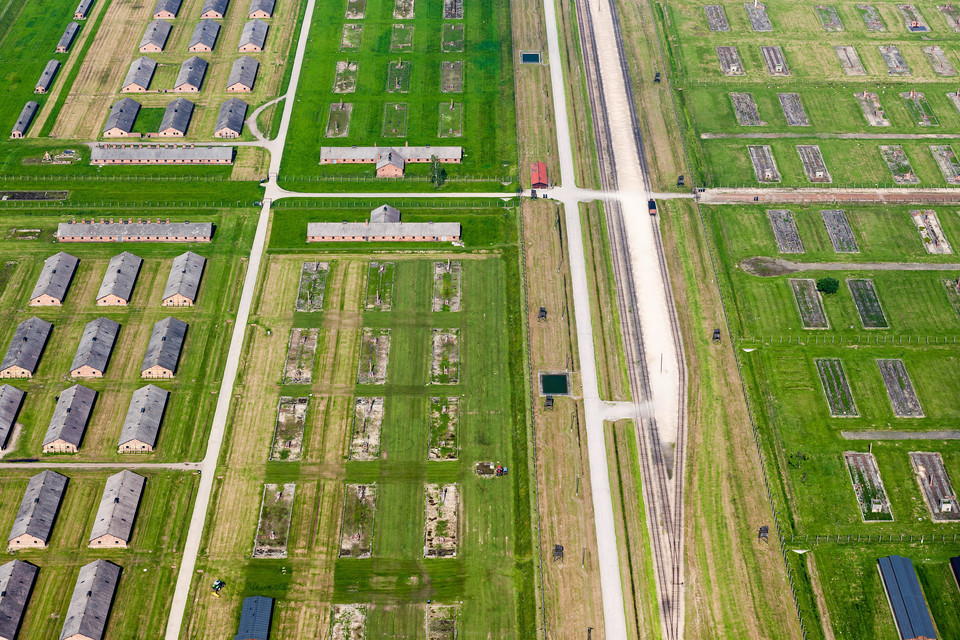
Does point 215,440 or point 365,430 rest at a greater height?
point 365,430

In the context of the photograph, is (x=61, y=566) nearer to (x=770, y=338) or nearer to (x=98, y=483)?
(x=98, y=483)

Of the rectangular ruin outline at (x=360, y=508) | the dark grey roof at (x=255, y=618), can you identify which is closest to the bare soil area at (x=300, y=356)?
the rectangular ruin outline at (x=360, y=508)

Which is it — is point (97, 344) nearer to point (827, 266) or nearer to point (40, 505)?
point (40, 505)

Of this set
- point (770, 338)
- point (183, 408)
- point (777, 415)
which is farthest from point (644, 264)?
point (183, 408)

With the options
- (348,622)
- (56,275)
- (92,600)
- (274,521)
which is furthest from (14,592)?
(56,275)

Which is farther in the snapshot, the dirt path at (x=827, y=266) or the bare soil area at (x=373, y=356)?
the dirt path at (x=827, y=266)

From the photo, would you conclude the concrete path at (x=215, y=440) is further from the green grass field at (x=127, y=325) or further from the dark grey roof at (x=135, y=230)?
the dark grey roof at (x=135, y=230)
